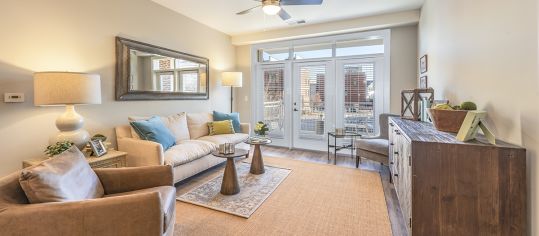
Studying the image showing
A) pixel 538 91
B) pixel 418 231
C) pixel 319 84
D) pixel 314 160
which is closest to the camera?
pixel 538 91

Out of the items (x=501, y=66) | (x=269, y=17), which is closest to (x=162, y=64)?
(x=269, y=17)

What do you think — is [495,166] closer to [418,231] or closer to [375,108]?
[418,231]

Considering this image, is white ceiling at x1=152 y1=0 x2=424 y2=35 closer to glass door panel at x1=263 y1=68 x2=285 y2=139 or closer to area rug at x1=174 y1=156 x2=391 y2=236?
glass door panel at x1=263 y1=68 x2=285 y2=139

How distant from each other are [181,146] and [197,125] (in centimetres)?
92

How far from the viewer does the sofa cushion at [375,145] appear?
3.41 meters

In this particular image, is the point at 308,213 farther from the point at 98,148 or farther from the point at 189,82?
the point at 189,82

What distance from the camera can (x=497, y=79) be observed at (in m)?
1.42

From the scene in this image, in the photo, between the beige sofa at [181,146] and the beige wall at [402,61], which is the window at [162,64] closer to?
the beige sofa at [181,146]

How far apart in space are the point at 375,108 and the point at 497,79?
3157 mm

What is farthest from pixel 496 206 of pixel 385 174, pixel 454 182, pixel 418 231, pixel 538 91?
pixel 385 174

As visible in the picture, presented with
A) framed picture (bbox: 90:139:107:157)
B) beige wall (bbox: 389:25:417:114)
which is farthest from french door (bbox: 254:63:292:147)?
framed picture (bbox: 90:139:107:157)

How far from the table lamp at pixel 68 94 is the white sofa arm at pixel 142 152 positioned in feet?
1.51

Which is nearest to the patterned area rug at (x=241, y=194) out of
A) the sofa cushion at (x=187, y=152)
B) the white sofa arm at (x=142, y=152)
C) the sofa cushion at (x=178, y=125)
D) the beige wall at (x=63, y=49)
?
the sofa cushion at (x=187, y=152)

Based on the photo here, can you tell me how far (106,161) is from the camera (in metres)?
2.45
